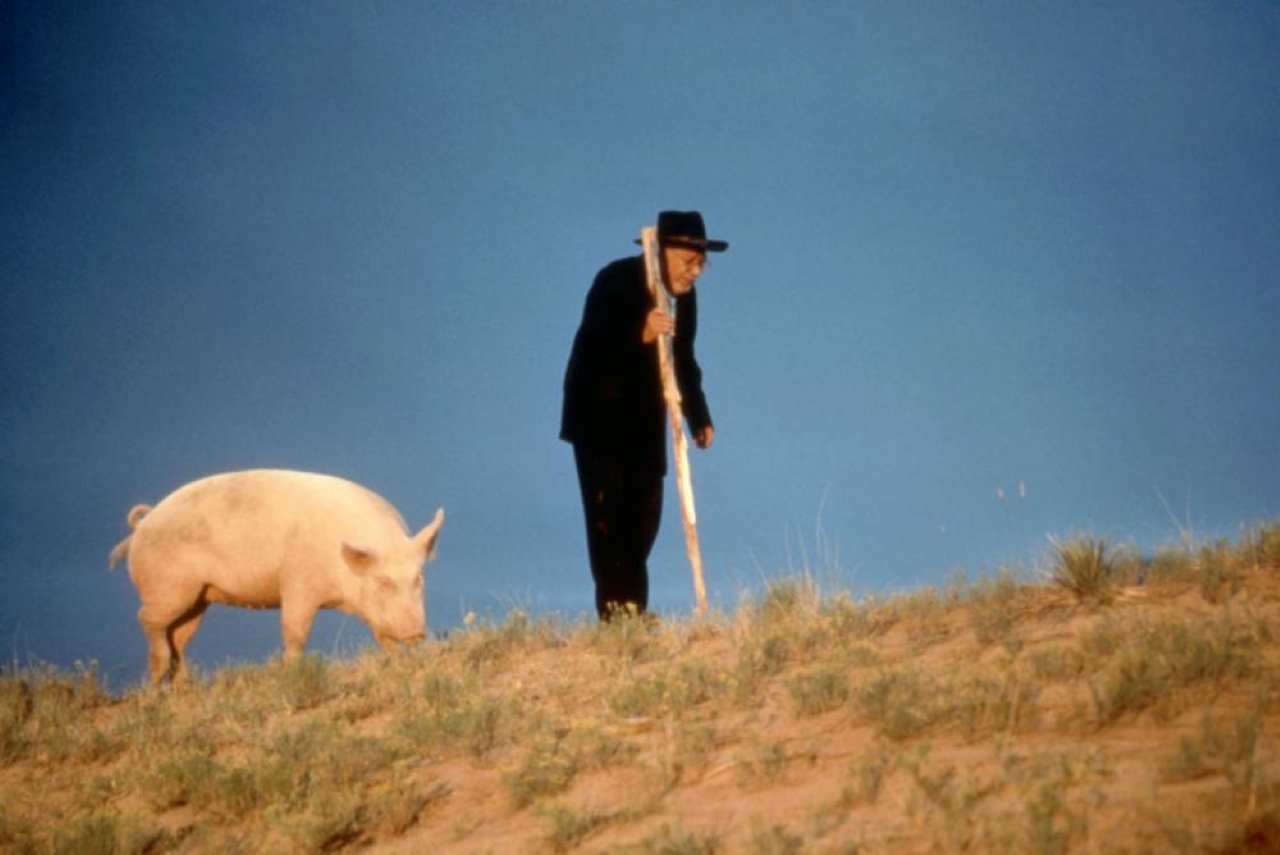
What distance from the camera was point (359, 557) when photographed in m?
9.84

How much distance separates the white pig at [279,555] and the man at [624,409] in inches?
97.8

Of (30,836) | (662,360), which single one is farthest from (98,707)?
(662,360)

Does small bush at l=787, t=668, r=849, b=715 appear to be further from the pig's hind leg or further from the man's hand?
the pig's hind leg

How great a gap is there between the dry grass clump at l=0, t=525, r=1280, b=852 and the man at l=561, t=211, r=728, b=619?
1.11m

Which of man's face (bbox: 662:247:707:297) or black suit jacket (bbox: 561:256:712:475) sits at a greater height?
man's face (bbox: 662:247:707:297)

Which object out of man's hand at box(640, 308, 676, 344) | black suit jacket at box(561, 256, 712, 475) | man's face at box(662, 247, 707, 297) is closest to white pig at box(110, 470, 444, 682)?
black suit jacket at box(561, 256, 712, 475)

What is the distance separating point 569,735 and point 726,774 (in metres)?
1.06

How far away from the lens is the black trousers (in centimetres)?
814

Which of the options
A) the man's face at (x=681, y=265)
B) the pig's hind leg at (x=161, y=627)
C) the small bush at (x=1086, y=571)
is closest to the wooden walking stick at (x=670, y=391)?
the man's face at (x=681, y=265)

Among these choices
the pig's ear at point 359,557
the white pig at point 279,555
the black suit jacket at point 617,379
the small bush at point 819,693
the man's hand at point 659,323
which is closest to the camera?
the small bush at point 819,693

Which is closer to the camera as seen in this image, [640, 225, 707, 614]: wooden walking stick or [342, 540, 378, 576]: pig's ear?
[640, 225, 707, 614]: wooden walking stick

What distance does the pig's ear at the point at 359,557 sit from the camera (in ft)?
32.0

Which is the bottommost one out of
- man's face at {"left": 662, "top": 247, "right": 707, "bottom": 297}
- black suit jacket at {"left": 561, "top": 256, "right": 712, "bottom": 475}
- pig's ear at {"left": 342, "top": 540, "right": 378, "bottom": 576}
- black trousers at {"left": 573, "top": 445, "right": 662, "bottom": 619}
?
black trousers at {"left": 573, "top": 445, "right": 662, "bottom": 619}

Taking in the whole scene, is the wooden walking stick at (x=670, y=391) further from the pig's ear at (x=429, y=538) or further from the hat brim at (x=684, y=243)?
the pig's ear at (x=429, y=538)
